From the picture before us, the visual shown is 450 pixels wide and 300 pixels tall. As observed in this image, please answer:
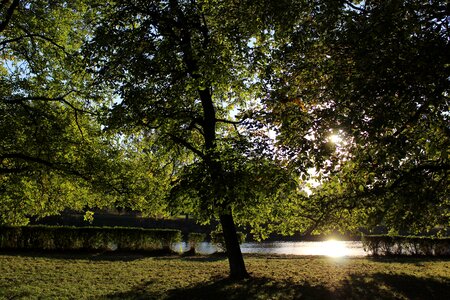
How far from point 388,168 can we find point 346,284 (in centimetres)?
489

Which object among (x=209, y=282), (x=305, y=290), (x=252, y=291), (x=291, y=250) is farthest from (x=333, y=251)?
(x=252, y=291)

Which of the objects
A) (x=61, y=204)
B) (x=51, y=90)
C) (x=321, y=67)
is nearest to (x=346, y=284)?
(x=321, y=67)

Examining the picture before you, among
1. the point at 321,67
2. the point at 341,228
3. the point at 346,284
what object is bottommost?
the point at 346,284

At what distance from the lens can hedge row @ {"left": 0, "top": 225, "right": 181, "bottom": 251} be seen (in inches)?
832

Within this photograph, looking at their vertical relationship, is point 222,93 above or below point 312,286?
above

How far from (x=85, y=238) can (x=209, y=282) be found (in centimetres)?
1245

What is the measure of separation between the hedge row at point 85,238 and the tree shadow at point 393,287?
529 inches

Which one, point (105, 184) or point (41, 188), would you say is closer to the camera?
point (105, 184)

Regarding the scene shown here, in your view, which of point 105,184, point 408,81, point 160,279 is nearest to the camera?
point 408,81

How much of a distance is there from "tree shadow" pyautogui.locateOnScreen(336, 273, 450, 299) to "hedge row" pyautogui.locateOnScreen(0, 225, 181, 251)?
13444 millimetres

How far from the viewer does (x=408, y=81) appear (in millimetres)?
6047

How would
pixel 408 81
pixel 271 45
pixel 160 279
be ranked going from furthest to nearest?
pixel 160 279 → pixel 271 45 → pixel 408 81

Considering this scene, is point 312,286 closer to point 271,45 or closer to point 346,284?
point 346,284

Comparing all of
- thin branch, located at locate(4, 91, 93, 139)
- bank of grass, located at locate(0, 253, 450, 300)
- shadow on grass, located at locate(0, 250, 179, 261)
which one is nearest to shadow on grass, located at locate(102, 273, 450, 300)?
bank of grass, located at locate(0, 253, 450, 300)
